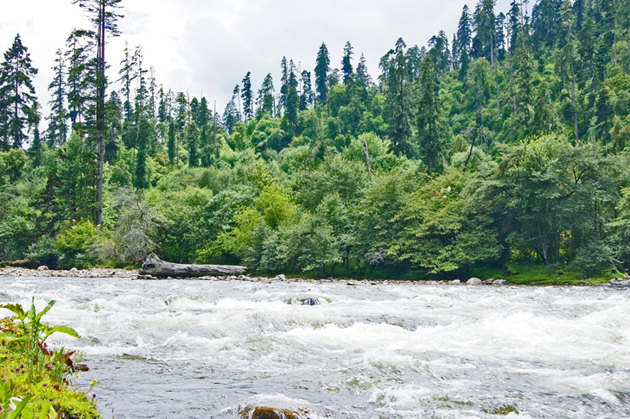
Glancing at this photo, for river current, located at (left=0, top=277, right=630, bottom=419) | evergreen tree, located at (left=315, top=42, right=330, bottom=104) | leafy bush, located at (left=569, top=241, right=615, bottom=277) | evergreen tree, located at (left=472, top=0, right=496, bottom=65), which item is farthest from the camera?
evergreen tree, located at (left=315, top=42, right=330, bottom=104)

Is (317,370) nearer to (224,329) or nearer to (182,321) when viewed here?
(224,329)

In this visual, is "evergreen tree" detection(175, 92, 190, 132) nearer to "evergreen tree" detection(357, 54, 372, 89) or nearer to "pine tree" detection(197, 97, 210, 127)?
"pine tree" detection(197, 97, 210, 127)

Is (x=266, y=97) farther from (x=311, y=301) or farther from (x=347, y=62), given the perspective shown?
(x=311, y=301)

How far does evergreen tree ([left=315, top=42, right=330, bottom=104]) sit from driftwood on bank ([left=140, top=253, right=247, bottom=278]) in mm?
93526

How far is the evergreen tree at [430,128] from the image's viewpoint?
1810 inches

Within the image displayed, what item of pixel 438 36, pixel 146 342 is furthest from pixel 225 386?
pixel 438 36

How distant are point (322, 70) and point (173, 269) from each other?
324ft

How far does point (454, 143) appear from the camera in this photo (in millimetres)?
62844

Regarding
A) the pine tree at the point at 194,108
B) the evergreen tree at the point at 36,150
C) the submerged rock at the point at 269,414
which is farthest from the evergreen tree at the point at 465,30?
the submerged rock at the point at 269,414

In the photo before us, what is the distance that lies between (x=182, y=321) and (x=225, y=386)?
18.9 ft

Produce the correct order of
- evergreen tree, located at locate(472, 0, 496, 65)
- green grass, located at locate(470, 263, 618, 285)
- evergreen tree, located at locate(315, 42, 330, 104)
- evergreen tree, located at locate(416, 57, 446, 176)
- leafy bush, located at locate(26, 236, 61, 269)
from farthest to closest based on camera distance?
evergreen tree, located at locate(315, 42, 330, 104) < evergreen tree, located at locate(472, 0, 496, 65) < evergreen tree, located at locate(416, 57, 446, 176) < leafy bush, located at locate(26, 236, 61, 269) < green grass, located at locate(470, 263, 618, 285)

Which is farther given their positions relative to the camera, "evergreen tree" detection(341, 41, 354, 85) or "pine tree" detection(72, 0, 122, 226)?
"evergreen tree" detection(341, 41, 354, 85)

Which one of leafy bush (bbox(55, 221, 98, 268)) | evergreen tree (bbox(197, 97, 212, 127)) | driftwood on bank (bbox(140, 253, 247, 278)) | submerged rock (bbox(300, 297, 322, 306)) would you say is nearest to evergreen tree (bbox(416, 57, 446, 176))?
driftwood on bank (bbox(140, 253, 247, 278))

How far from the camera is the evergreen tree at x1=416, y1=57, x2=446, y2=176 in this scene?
45969mm
